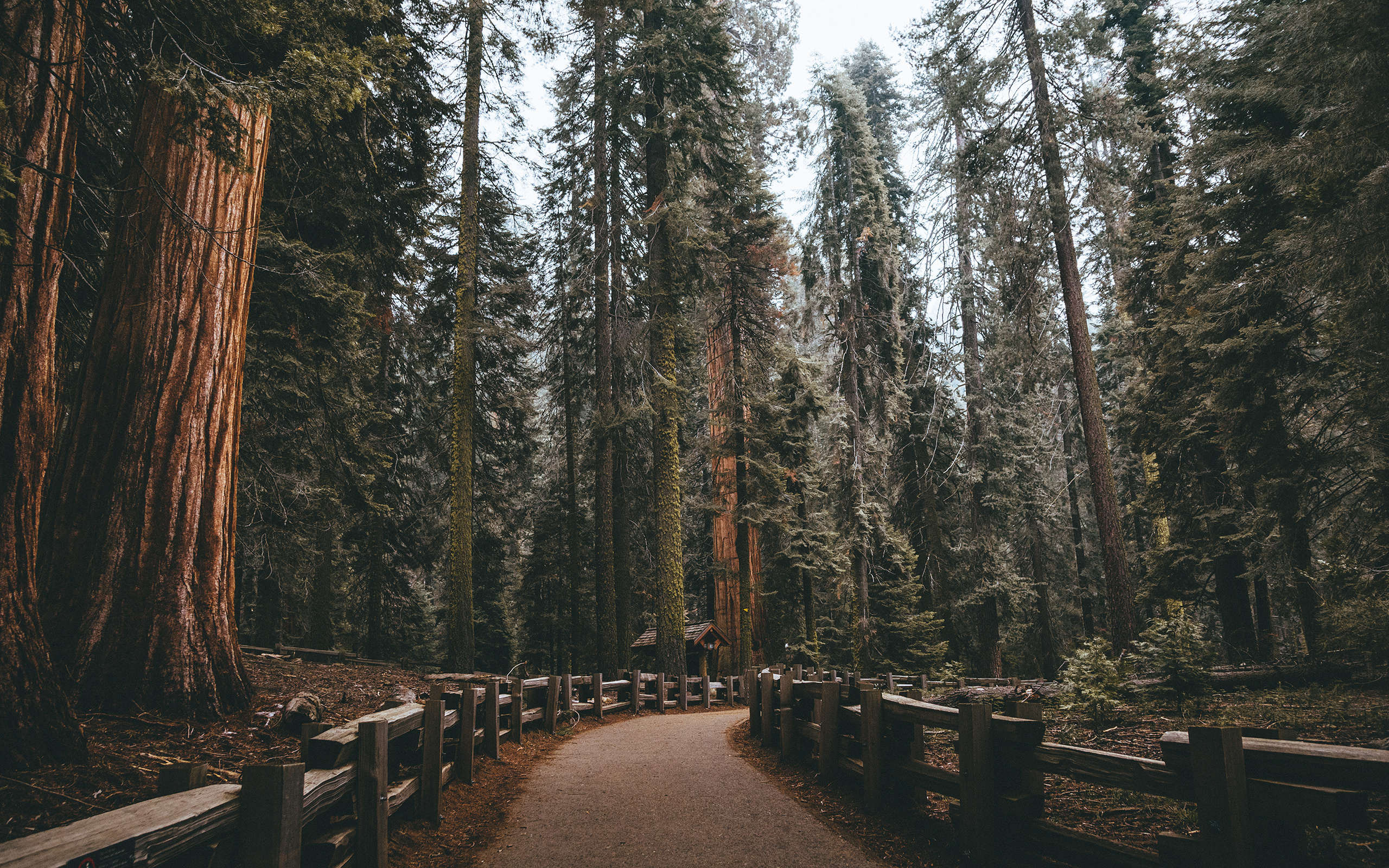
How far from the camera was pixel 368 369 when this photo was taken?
11.4 metres

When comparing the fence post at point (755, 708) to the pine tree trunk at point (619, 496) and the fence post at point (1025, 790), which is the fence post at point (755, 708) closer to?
the fence post at point (1025, 790)

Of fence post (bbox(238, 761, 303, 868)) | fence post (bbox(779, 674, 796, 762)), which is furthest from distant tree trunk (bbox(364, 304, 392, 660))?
fence post (bbox(238, 761, 303, 868))

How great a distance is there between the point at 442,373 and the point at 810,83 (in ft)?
50.5

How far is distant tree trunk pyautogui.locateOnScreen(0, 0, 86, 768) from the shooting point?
3531 millimetres

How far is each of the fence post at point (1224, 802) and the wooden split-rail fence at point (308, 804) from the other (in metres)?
4.14

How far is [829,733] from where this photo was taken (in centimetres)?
660

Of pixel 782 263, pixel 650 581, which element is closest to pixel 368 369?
pixel 782 263

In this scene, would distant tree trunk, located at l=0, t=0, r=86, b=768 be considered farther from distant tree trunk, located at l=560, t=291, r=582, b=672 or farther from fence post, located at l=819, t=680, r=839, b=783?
distant tree trunk, located at l=560, t=291, r=582, b=672

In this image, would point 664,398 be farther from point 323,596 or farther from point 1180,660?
point 323,596

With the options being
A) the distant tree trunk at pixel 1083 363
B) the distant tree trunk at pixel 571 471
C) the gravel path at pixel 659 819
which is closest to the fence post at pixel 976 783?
the gravel path at pixel 659 819

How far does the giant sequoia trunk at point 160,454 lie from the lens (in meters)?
4.75

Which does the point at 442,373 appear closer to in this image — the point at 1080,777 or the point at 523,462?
the point at 523,462

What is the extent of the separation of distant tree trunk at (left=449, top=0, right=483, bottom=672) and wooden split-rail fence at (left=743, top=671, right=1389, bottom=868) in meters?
8.66

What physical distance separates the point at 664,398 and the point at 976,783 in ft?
35.9
